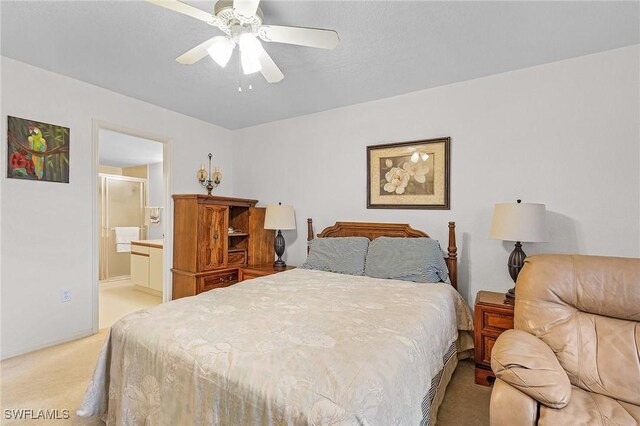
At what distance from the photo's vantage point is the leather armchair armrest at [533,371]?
1.29m

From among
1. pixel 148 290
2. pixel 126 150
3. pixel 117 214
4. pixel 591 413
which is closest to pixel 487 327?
pixel 591 413

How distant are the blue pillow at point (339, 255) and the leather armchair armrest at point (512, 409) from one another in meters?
1.65

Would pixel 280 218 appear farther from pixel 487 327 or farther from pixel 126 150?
pixel 126 150

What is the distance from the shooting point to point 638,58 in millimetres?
2244

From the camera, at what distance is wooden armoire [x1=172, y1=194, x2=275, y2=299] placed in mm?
3510

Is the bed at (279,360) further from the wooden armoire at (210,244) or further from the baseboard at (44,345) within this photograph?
the baseboard at (44,345)

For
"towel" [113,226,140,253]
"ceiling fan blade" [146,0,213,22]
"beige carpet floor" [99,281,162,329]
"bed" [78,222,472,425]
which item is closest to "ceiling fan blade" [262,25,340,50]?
"ceiling fan blade" [146,0,213,22]

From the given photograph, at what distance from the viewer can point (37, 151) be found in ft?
8.96

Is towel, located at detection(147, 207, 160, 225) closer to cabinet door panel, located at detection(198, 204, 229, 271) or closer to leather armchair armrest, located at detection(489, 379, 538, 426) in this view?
cabinet door panel, located at detection(198, 204, 229, 271)

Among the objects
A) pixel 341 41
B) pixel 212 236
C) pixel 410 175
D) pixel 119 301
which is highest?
pixel 341 41

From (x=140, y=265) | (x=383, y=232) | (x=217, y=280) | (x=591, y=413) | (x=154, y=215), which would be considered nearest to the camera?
(x=591, y=413)

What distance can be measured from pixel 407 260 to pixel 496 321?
80 cm

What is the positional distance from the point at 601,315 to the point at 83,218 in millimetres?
4185

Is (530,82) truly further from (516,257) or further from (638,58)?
(516,257)
